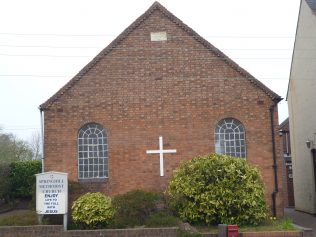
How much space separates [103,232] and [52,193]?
272 centimetres

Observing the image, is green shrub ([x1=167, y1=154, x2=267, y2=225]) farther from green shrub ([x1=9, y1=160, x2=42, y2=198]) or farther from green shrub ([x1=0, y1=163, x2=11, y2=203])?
green shrub ([x1=9, y1=160, x2=42, y2=198])

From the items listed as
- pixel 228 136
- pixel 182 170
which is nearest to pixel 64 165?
pixel 182 170

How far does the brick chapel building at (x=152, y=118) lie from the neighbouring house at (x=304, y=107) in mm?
6098

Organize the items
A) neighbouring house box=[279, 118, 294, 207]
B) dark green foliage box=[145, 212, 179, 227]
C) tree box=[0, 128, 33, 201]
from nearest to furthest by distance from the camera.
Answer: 1. dark green foliage box=[145, 212, 179, 227]
2. neighbouring house box=[279, 118, 294, 207]
3. tree box=[0, 128, 33, 201]

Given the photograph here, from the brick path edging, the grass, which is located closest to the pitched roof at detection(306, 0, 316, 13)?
the brick path edging

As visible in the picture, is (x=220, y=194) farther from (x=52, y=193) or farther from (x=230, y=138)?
(x=52, y=193)

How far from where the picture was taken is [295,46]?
2691cm

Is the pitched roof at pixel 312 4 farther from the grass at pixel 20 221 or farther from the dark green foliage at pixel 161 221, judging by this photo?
the grass at pixel 20 221

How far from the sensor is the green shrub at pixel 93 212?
15914 millimetres

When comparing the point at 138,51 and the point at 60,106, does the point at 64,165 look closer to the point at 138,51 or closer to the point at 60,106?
the point at 60,106

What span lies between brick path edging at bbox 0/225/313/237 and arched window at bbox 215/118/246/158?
5.12 m

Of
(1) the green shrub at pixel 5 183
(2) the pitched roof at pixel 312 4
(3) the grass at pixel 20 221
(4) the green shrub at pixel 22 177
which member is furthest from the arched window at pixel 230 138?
(4) the green shrub at pixel 22 177

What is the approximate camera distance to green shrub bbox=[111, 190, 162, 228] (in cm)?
1541

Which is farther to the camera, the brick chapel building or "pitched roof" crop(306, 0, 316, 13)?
"pitched roof" crop(306, 0, 316, 13)
